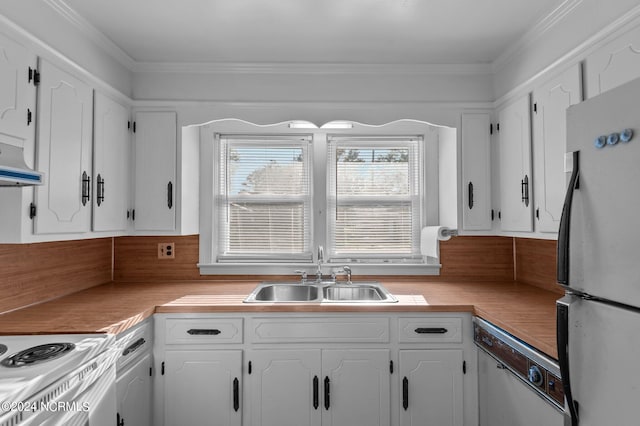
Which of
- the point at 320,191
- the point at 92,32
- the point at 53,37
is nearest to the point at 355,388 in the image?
the point at 320,191

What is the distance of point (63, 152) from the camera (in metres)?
1.80

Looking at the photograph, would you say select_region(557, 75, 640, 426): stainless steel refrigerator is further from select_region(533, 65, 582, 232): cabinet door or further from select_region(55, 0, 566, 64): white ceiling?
select_region(55, 0, 566, 64): white ceiling

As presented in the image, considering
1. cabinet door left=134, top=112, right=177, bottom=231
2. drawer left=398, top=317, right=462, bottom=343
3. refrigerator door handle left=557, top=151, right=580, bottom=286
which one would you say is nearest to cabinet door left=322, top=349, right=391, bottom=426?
drawer left=398, top=317, right=462, bottom=343

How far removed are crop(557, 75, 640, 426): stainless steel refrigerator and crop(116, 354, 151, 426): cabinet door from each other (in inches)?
71.7

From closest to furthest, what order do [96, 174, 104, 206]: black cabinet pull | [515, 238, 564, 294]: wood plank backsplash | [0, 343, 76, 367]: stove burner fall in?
1. [0, 343, 76, 367]: stove burner
2. [96, 174, 104, 206]: black cabinet pull
3. [515, 238, 564, 294]: wood plank backsplash

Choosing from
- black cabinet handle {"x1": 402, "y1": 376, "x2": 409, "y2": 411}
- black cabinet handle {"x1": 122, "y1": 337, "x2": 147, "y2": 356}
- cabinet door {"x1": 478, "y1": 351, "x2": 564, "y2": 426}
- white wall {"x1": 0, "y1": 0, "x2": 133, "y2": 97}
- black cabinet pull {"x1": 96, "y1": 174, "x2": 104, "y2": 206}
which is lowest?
black cabinet handle {"x1": 402, "y1": 376, "x2": 409, "y2": 411}

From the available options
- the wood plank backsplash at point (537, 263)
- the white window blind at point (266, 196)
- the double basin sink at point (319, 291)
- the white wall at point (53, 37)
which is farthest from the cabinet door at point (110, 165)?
the wood plank backsplash at point (537, 263)

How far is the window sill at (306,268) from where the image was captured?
107 inches

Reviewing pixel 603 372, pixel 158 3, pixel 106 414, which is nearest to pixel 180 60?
pixel 158 3

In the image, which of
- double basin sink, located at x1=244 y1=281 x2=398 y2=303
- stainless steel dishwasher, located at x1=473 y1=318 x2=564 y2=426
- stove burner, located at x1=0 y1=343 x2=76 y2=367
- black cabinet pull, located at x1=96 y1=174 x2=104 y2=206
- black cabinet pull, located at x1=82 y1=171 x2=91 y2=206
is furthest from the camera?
double basin sink, located at x1=244 y1=281 x2=398 y2=303

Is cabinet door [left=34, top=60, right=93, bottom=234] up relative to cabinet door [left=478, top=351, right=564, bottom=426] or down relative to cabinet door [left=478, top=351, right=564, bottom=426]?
up

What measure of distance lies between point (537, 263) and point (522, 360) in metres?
1.16

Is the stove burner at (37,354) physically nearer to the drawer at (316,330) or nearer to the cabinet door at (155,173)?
the drawer at (316,330)

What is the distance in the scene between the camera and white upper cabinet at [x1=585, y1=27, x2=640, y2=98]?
1.39 m
